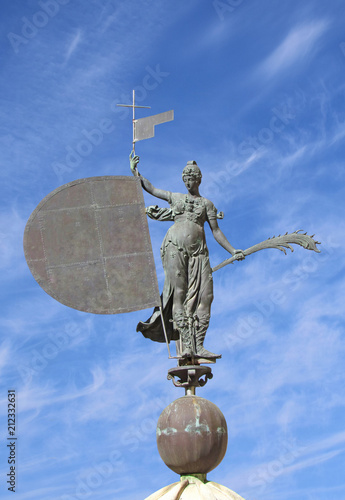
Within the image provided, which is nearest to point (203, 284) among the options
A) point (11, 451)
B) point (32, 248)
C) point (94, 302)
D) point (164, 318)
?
point (164, 318)

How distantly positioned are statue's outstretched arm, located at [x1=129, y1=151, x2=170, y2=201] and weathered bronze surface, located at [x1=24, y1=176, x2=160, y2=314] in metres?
0.32

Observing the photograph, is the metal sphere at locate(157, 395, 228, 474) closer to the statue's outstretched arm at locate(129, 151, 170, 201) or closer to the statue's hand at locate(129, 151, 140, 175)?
the statue's outstretched arm at locate(129, 151, 170, 201)

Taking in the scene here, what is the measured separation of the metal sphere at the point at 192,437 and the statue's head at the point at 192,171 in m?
4.82

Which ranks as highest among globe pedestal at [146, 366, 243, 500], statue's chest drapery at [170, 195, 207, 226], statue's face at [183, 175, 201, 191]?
statue's face at [183, 175, 201, 191]

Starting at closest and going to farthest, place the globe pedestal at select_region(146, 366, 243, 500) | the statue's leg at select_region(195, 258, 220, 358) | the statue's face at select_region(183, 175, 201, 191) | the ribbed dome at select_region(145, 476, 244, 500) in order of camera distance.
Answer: the ribbed dome at select_region(145, 476, 244, 500)
the globe pedestal at select_region(146, 366, 243, 500)
the statue's leg at select_region(195, 258, 220, 358)
the statue's face at select_region(183, 175, 201, 191)

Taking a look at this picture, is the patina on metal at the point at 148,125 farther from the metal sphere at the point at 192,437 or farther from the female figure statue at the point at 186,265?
the metal sphere at the point at 192,437

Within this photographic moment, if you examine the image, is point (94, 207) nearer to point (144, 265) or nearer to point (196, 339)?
point (144, 265)

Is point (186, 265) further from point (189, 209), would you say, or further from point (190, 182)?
point (190, 182)

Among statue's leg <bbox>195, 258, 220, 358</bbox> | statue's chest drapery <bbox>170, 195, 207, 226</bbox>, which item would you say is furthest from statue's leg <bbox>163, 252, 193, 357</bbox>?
statue's chest drapery <bbox>170, 195, 207, 226</bbox>

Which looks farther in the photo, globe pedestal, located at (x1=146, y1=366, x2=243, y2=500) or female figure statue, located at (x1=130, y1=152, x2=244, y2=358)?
female figure statue, located at (x1=130, y1=152, x2=244, y2=358)

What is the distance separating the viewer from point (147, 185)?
1759 cm

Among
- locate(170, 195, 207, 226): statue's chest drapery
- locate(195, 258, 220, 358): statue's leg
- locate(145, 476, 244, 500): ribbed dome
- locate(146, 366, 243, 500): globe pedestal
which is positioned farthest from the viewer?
locate(170, 195, 207, 226): statue's chest drapery

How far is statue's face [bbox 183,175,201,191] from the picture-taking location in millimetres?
17578

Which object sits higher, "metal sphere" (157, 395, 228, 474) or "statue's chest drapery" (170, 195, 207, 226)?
"statue's chest drapery" (170, 195, 207, 226)
